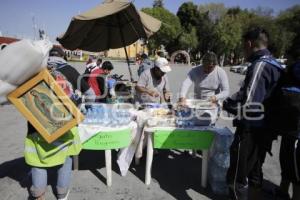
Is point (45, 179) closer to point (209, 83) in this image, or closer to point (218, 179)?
point (218, 179)

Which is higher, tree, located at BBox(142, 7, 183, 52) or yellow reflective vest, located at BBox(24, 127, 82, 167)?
tree, located at BBox(142, 7, 183, 52)

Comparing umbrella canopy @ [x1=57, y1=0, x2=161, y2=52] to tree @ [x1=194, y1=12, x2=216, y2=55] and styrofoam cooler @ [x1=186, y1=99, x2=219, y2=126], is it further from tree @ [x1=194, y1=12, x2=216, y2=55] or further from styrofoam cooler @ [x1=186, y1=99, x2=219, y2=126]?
tree @ [x1=194, y1=12, x2=216, y2=55]

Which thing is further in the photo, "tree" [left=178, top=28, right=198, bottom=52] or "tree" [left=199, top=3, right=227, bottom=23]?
"tree" [left=199, top=3, right=227, bottom=23]

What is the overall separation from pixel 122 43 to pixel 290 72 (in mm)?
4339

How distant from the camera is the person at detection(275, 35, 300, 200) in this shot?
2883 mm

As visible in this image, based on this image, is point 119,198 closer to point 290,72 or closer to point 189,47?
point 290,72

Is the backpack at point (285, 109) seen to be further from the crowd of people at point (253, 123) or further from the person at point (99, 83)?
the person at point (99, 83)

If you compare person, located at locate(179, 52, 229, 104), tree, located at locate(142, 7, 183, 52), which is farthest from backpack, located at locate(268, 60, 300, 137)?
tree, located at locate(142, 7, 183, 52)

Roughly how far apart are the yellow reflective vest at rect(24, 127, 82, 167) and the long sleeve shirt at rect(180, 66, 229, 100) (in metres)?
2.14

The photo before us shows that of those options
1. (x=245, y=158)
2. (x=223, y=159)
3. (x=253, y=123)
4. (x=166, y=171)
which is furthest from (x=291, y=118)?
(x=166, y=171)

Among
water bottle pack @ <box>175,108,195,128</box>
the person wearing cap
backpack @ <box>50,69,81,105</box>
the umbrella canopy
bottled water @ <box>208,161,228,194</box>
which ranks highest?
the umbrella canopy

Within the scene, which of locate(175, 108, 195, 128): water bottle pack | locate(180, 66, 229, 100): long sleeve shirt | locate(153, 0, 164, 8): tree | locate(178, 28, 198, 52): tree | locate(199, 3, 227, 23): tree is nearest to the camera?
locate(175, 108, 195, 128): water bottle pack

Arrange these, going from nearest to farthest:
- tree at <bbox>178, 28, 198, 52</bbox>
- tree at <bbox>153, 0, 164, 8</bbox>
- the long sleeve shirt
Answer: the long sleeve shirt, tree at <bbox>178, 28, 198, 52</bbox>, tree at <bbox>153, 0, 164, 8</bbox>

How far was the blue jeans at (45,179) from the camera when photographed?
10.4 feet
